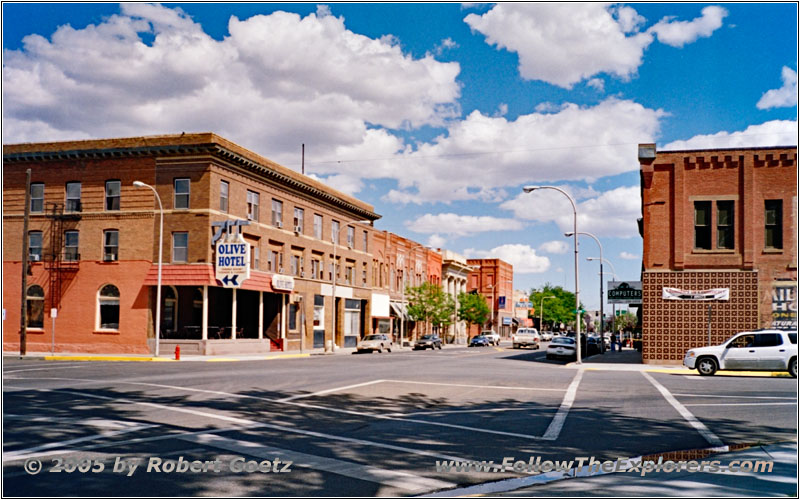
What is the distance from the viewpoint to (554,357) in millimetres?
43031

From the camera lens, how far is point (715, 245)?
34875 millimetres

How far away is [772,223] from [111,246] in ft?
119

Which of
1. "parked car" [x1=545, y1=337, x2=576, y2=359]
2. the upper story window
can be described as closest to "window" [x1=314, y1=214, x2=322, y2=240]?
the upper story window

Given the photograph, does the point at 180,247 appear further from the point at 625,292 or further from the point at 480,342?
the point at 480,342

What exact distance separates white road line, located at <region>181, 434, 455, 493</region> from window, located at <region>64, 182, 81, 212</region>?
3823cm

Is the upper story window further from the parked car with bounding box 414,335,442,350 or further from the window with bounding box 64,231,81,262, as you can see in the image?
the window with bounding box 64,231,81,262

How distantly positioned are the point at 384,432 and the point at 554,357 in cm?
3166

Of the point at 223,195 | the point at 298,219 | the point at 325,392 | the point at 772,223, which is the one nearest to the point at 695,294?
the point at 772,223

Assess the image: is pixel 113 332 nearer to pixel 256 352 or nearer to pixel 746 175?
pixel 256 352

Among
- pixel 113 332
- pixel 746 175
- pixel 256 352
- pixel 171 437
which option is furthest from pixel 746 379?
pixel 113 332

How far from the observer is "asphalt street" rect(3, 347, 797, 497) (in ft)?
29.7

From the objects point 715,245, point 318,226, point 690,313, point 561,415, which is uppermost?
point 318,226

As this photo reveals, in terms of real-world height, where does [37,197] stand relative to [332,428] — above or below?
above

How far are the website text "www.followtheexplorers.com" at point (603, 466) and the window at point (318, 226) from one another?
48.7m
